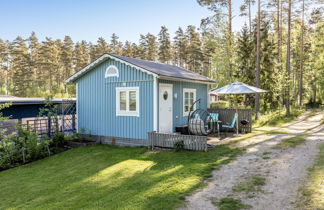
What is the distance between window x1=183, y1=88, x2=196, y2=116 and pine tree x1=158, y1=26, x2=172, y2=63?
27196mm

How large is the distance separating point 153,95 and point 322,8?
19.3m

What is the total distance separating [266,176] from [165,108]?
5116mm

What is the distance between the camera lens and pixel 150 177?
5805 mm

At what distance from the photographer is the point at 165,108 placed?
976 cm

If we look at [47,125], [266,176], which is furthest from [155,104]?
[47,125]

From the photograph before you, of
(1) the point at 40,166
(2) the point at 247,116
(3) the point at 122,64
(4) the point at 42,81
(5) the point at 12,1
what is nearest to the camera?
(1) the point at 40,166

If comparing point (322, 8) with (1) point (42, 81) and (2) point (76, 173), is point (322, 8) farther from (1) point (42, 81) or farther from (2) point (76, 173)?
(1) point (42, 81)

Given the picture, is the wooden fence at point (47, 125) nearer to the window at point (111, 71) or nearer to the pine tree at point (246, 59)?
the window at point (111, 71)

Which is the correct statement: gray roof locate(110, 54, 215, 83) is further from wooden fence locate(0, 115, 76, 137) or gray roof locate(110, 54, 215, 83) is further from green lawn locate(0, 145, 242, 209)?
wooden fence locate(0, 115, 76, 137)

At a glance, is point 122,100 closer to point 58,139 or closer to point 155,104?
point 155,104

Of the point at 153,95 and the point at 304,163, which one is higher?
the point at 153,95

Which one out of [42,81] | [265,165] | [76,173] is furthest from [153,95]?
[42,81]

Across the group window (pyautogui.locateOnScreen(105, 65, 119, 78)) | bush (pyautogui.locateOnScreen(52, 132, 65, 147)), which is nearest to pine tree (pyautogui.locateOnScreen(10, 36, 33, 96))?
bush (pyautogui.locateOnScreen(52, 132, 65, 147))

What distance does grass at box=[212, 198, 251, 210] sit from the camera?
3.94m
